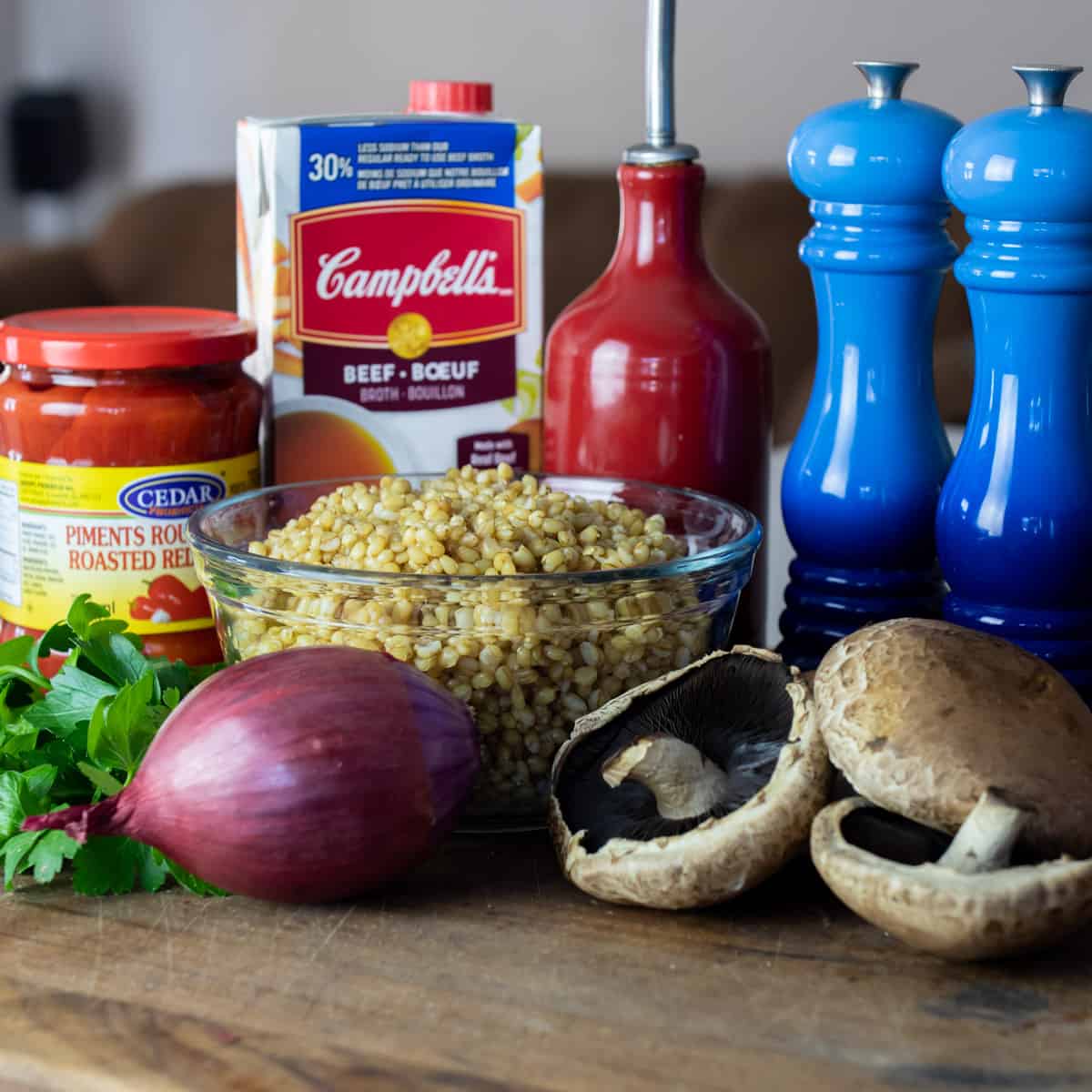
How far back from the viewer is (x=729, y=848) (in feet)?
2.10

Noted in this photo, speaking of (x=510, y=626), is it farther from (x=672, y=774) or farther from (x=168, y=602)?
(x=168, y=602)

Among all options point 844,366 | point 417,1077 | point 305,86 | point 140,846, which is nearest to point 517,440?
point 844,366

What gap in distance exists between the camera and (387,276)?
105 centimetres

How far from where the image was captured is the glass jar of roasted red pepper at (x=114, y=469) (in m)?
0.91

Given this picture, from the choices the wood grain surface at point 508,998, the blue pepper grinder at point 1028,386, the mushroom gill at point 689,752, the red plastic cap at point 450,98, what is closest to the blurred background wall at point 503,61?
the red plastic cap at point 450,98

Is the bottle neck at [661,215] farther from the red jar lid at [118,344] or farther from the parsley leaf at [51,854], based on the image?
the parsley leaf at [51,854]

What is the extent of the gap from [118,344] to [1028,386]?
515mm

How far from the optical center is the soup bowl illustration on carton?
1.05 meters

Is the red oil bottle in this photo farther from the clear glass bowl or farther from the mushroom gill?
the mushroom gill

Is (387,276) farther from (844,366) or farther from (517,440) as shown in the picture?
(844,366)

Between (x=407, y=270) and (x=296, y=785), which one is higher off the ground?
(x=407, y=270)

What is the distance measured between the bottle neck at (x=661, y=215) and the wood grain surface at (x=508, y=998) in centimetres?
43

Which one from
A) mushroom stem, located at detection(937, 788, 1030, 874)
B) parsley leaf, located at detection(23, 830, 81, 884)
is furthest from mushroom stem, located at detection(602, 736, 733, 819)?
parsley leaf, located at detection(23, 830, 81, 884)

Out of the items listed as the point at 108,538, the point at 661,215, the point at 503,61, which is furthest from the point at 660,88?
the point at 503,61
